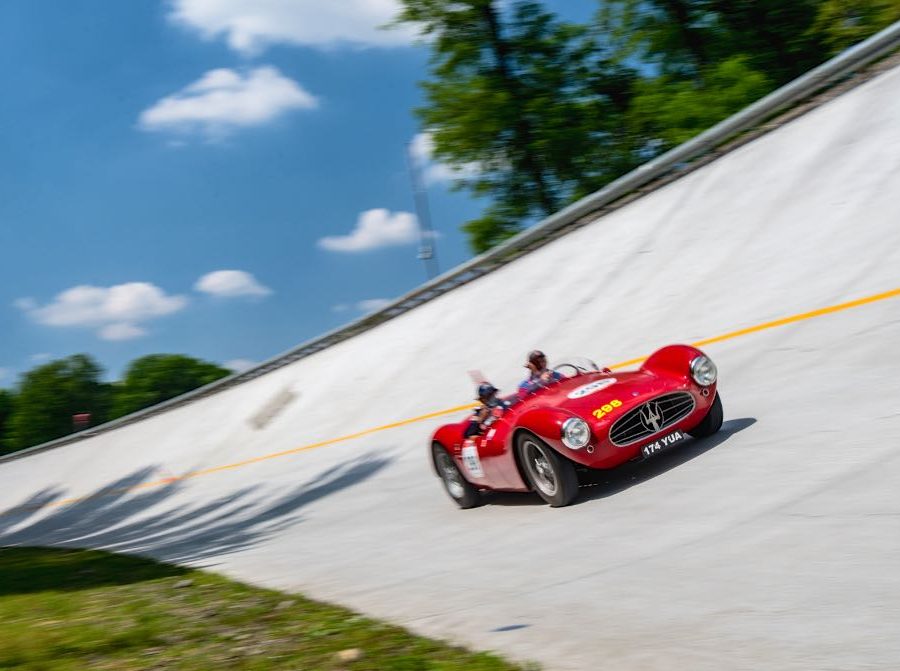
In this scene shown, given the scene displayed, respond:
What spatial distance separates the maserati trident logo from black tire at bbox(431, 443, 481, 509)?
2.15m

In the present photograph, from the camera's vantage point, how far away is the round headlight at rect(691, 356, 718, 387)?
26.2 feet

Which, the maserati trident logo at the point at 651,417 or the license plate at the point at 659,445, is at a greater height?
the maserati trident logo at the point at 651,417

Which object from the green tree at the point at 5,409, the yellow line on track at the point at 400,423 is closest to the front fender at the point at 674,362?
the yellow line on track at the point at 400,423

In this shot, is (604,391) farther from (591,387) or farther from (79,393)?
(79,393)

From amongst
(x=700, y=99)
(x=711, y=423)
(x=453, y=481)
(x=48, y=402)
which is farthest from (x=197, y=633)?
(x=48, y=402)

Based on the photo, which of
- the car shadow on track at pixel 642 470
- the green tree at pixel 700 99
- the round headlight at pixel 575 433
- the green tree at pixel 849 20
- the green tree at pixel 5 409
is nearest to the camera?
the round headlight at pixel 575 433

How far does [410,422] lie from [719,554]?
11.6m

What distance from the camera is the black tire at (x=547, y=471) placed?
757 centimetres

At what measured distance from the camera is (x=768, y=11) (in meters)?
38.3

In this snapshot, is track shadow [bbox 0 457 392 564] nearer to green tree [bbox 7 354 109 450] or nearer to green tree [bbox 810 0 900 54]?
green tree [bbox 810 0 900 54]

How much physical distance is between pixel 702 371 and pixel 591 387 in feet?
2.97

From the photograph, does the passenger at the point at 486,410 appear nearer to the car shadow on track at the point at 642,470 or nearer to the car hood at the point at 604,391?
the car hood at the point at 604,391

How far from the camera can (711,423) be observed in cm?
838

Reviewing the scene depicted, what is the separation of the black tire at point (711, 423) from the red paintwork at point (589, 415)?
20 cm
